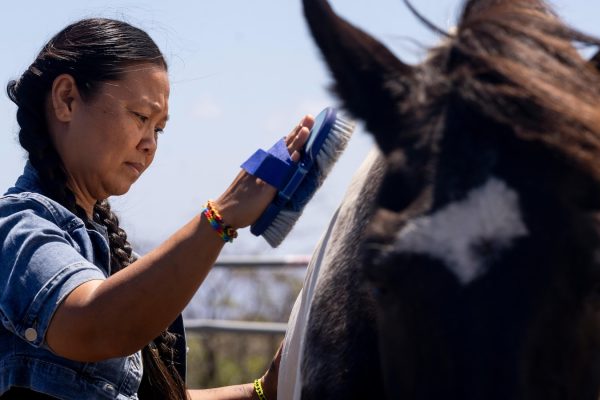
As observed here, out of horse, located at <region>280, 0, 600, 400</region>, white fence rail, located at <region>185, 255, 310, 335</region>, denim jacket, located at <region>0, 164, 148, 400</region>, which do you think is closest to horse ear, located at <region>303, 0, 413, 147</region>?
horse, located at <region>280, 0, 600, 400</region>

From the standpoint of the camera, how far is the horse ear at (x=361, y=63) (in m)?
2.41

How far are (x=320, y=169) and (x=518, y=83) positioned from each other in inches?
26.4

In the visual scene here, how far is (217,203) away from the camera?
8.70ft

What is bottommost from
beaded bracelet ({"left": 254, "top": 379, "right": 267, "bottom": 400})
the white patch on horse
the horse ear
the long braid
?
beaded bracelet ({"left": 254, "top": 379, "right": 267, "bottom": 400})

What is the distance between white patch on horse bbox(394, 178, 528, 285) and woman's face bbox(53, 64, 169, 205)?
1.16 meters

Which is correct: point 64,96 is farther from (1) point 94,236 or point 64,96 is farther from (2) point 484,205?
(2) point 484,205

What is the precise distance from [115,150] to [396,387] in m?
1.16

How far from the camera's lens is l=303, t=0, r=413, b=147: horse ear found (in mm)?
2410

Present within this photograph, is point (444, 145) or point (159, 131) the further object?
point (159, 131)

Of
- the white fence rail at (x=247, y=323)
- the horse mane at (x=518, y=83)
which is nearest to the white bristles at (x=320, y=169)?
the horse mane at (x=518, y=83)

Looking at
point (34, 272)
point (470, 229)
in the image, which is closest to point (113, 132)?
point (34, 272)

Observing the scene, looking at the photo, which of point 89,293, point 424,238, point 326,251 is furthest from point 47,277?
point 424,238

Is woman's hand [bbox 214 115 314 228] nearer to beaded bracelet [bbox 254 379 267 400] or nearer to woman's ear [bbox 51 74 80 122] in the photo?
woman's ear [bbox 51 74 80 122]

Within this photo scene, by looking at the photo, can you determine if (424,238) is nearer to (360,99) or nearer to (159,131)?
(360,99)
